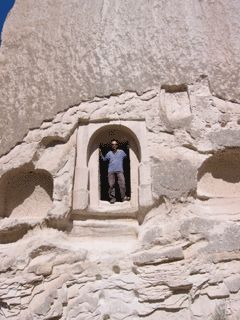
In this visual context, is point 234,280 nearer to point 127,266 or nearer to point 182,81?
point 127,266

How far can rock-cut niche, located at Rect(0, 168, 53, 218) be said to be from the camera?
19.4 feet

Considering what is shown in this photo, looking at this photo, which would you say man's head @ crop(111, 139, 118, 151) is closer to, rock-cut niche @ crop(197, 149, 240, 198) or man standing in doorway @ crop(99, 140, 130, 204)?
man standing in doorway @ crop(99, 140, 130, 204)

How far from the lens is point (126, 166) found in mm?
6668

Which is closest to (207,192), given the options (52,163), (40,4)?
(52,163)

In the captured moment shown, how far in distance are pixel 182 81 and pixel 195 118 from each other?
0.57 metres

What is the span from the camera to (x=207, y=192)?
5.75 metres

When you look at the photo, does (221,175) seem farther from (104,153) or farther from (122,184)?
(104,153)

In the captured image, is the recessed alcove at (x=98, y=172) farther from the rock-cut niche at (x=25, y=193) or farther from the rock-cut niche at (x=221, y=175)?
the rock-cut niche at (x=221, y=175)

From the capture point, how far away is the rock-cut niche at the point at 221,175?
18.9ft

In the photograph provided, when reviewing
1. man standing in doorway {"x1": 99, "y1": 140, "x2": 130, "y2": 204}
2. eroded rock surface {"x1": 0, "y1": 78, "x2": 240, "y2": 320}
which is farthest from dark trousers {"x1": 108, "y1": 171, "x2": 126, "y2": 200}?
eroded rock surface {"x1": 0, "y1": 78, "x2": 240, "y2": 320}

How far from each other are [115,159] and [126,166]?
567 mm

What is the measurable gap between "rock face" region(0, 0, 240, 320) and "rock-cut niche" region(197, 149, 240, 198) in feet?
0.04

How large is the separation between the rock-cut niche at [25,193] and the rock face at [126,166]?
2cm

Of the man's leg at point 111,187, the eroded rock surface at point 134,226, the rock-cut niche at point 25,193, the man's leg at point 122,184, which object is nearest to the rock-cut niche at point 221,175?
the eroded rock surface at point 134,226
